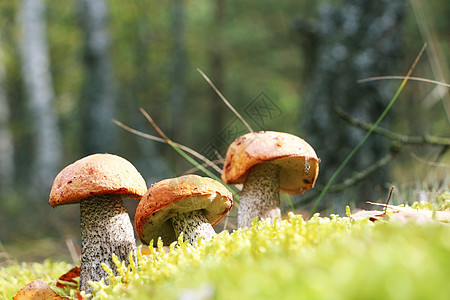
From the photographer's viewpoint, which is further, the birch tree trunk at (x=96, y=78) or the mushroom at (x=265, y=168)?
the birch tree trunk at (x=96, y=78)

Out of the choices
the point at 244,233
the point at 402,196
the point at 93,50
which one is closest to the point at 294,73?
the point at 93,50

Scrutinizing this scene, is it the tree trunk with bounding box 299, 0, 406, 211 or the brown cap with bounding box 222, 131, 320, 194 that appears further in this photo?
the tree trunk with bounding box 299, 0, 406, 211

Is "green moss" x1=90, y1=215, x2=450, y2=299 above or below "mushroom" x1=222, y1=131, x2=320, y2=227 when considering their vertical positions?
above

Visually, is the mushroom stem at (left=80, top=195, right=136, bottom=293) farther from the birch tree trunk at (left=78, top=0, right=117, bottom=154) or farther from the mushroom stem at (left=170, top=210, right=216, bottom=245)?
the birch tree trunk at (left=78, top=0, right=117, bottom=154)

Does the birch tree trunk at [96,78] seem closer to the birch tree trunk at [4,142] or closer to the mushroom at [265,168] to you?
the mushroom at [265,168]

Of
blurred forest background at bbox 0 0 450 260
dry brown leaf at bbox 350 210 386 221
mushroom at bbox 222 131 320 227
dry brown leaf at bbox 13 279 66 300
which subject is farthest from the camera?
blurred forest background at bbox 0 0 450 260

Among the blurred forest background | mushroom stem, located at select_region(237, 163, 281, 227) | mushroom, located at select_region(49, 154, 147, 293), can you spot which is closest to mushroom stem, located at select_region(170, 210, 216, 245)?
mushroom, located at select_region(49, 154, 147, 293)

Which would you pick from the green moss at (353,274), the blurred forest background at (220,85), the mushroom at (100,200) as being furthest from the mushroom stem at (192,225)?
the green moss at (353,274)

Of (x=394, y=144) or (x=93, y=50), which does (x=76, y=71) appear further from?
(x=394, y=144)
